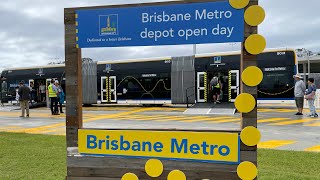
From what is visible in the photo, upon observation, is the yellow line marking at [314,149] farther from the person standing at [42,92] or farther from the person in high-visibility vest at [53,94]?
the person standing at [42,92]

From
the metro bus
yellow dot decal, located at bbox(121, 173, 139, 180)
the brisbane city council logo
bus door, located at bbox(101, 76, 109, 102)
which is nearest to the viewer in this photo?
yellow dot decal, located at bbox(121, 173, 139, 180)

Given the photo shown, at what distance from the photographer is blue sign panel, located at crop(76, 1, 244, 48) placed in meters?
4.09

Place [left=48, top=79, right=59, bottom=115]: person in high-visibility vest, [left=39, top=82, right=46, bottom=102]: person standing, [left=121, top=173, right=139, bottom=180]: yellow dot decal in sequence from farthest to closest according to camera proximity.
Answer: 1. [left=39, top=82, right=46, bottom=102]: person standing
2. [left=48, top=79, right=59, bottom=115]: person in high-visibility vest
3. [left=121, top=173, right=139, bottom=180]: yellow dot decal

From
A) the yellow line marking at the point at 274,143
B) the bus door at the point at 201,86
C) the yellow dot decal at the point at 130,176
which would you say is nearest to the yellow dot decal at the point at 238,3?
the yellow dot decal at the point at 130,176

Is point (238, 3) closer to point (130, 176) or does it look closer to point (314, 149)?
point (130, 176)

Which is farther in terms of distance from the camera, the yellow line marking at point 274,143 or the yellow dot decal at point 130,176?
the yellow line marking at point 274,143

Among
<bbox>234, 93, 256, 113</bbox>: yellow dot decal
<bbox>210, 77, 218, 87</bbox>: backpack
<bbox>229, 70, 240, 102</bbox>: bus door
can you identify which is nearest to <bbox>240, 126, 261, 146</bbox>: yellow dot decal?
<bbox>234, 93, 256, 113</bbox>: yellow dot decal

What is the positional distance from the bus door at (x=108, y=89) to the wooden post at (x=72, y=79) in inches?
833

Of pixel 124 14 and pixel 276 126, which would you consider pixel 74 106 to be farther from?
pixel 276 126

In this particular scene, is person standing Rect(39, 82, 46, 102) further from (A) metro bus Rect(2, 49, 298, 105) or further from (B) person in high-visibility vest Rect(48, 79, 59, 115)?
(B) person in high-visibility vest Rect(48, 79, 59, 115)

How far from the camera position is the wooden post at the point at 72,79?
458 centimetres

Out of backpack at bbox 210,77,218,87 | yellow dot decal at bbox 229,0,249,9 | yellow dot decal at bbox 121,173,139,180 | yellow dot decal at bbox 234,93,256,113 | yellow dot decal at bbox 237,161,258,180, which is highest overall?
yellow dot decal at bbox 229,0,249,9

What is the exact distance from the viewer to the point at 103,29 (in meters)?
4.49

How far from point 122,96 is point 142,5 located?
69.9 feet
